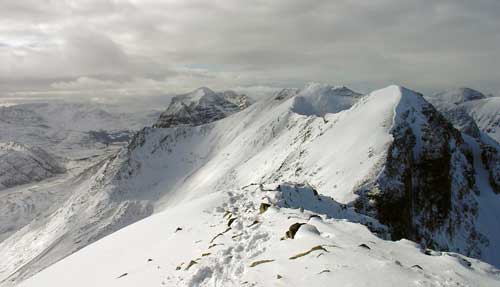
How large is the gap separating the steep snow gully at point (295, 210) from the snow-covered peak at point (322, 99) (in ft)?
2.80

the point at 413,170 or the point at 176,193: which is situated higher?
the point at 413,170

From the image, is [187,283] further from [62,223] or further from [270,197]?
[62,223]

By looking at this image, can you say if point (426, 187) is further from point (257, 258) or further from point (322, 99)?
point (322, 99)

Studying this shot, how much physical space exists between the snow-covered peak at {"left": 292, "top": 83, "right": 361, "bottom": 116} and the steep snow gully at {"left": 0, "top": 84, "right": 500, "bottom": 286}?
0.85m

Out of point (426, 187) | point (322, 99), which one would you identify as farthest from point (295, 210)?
point (322, 99)

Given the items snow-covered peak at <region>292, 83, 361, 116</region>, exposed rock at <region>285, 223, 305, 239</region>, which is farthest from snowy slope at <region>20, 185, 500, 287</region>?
snow-covered peak at <region>292, 83, 361, 116</region>

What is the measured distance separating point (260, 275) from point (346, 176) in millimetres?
33737

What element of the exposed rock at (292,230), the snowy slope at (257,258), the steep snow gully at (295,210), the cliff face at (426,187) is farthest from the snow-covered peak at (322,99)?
the exposed rock at (292,230)

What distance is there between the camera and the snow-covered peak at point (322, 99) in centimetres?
13088

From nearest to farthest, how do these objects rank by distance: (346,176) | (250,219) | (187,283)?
(187,283)
(250,219)
(346,176)

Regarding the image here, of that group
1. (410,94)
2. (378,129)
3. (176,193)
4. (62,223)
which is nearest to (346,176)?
(378,129)

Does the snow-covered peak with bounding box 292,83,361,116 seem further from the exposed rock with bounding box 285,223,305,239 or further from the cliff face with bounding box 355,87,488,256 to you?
the exposed rock with bounding box 285,223,305,239

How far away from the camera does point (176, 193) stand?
384 feet

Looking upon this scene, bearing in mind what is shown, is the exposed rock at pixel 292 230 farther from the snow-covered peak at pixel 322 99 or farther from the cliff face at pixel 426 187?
the snow-covered peak at pixel 322 99
